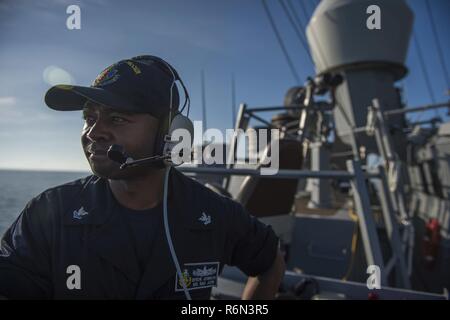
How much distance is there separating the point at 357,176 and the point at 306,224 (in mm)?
2305

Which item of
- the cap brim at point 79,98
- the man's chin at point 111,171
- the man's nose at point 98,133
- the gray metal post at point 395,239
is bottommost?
the gray metal post at point 395,239

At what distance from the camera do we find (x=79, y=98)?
4.09 feet

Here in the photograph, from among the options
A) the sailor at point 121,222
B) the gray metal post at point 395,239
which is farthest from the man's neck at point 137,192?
the gray metal post at point 395,239

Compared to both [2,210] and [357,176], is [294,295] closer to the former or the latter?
[357,176]

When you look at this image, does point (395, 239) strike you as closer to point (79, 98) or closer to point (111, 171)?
point (111, 171)

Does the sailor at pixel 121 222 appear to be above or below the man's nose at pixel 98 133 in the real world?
below

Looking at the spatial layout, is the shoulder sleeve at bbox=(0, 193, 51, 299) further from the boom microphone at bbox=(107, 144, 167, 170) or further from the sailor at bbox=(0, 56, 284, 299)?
the boom microphone at bbox=(107, 144, 167, 170)

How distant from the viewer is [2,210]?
1.88m

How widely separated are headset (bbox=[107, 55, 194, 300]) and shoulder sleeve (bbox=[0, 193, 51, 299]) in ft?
1.13

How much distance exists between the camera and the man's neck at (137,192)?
124 centimetres

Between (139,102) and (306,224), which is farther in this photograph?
(306,224)

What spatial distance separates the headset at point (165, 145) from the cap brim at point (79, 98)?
153mm

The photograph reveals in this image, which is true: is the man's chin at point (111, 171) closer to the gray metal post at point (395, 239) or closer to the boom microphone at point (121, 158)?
the boom microphone at point (121, 158)
